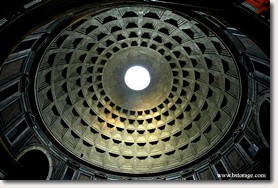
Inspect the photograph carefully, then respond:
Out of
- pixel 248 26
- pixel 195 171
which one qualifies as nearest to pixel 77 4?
pixel 248 26

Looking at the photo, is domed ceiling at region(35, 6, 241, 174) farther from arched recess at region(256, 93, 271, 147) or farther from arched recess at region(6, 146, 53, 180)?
arched recess at region(256, 93, 271, 147)

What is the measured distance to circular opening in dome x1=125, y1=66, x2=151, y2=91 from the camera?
81.6ft

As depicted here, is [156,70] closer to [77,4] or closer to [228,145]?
[228,145]

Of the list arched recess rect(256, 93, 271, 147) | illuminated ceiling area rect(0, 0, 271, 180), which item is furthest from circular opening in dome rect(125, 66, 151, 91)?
arched recess rect(256, 93, 271, 147)

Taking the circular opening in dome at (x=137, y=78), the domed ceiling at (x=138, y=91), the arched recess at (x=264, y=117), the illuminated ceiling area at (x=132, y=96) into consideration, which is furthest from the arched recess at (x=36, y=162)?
the arched recess at (x=264, y=117)

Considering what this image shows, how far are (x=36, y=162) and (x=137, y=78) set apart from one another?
11414mm

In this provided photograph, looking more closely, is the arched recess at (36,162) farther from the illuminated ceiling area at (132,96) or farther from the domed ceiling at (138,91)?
the domed ceiling at (138,91)

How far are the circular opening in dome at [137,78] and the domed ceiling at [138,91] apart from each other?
1.35 ft

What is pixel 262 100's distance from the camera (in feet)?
55.0

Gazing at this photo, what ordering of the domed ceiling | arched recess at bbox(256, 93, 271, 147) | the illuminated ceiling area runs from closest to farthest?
the illuminated ceiling area < arched recess at bbox(256, 93, 271, 147) < the domed ceiling

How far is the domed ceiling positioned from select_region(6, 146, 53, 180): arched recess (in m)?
1.85

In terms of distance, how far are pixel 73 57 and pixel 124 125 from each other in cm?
833

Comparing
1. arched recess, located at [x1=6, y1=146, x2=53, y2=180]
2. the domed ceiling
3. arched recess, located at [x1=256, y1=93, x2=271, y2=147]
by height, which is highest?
the domed ceiling

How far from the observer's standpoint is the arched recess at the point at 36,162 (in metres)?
18.0
